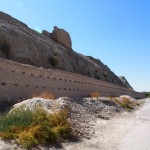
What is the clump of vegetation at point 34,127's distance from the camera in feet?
37.0

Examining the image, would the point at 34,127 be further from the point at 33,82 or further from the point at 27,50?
the point at 27,50

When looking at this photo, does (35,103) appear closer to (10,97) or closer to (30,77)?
(10,97)

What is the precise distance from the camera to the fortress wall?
19.0 meters

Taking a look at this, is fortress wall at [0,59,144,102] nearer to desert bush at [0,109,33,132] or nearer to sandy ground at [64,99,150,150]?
desert bush at [0,109,33,132]

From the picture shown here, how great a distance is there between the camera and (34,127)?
12.2 meters

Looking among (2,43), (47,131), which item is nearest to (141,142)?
(47,131)

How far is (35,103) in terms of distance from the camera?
54.7 ft

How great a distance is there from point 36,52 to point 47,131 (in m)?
24.6

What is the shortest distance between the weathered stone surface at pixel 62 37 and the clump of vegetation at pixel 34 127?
41.7 m

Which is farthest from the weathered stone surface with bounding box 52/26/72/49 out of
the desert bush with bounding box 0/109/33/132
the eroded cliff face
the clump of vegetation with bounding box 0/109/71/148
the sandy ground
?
the desert bush with bounding box 0/109/33/132

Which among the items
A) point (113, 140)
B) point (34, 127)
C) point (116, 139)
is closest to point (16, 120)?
point (34, 127)

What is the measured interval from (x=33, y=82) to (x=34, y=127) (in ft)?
32.7

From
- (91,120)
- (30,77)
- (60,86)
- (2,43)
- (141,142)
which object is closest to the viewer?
(141,142)

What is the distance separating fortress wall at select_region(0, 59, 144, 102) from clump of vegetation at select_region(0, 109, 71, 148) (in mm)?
5032
